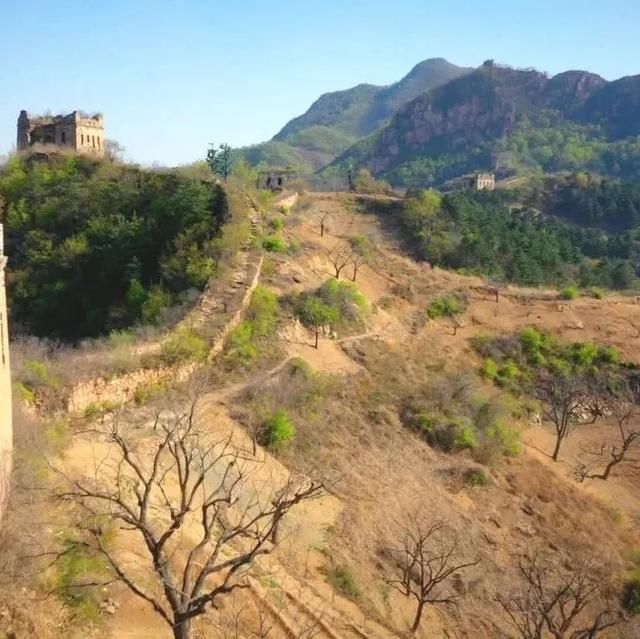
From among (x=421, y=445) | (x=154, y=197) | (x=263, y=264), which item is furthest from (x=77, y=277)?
(x=421, y=445)

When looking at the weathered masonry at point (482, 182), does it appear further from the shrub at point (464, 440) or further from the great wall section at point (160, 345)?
the shrub at point (464, 440)

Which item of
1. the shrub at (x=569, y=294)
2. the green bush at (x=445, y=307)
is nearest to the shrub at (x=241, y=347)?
the green bush at (x=445, y=307)

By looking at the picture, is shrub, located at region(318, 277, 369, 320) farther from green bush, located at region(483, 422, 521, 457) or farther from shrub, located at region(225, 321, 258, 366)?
green bush, located at region(483, 422, 521, 457)

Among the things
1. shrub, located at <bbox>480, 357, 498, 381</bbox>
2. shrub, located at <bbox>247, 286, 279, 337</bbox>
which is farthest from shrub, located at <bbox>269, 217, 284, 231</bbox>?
shrub, located at <bbox>480, 357, 498, 381</bbox>

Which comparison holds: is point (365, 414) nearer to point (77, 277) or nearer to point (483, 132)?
point (77, 277)

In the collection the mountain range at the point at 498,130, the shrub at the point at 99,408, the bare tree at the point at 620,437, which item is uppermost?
the mountain range at the point at 498,130

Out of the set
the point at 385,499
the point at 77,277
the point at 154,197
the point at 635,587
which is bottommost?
the point at 635,587
